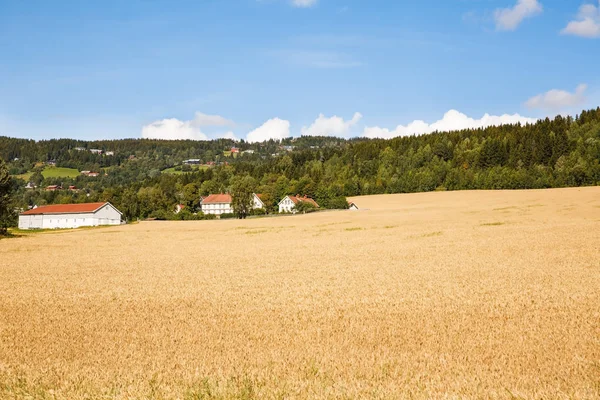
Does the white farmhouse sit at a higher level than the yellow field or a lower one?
higher

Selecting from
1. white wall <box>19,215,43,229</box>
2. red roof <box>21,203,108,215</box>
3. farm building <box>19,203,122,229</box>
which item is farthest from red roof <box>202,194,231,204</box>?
white wall <box>19,215,43,229</box>

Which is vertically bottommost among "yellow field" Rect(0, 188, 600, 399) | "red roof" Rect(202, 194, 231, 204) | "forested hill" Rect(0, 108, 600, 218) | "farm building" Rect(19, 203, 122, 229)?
"yellow field" Rect(0, 188, 600, 399)

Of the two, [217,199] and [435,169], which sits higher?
[435,169]

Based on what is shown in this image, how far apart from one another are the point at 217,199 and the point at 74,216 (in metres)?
53.0

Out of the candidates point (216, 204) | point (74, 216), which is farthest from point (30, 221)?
point (216, 204)

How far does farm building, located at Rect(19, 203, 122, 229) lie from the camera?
11709 cm

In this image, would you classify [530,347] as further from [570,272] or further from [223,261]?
[223,261]

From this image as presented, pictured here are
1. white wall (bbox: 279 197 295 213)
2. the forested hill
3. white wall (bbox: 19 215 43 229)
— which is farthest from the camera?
→ white wall (bbox: 279 197 295 213)

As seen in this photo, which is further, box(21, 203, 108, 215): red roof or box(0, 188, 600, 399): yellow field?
box(21, 203, 108, 215): red roof

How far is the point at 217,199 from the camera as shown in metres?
164

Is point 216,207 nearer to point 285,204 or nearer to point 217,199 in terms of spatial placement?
point 217,199

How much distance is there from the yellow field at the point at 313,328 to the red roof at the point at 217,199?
137676mm

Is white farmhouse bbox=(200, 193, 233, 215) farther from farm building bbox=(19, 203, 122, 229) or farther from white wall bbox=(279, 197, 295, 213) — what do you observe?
farm building bbox=(19, 203, 122, 229)

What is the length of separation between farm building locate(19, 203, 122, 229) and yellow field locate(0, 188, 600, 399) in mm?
98364
